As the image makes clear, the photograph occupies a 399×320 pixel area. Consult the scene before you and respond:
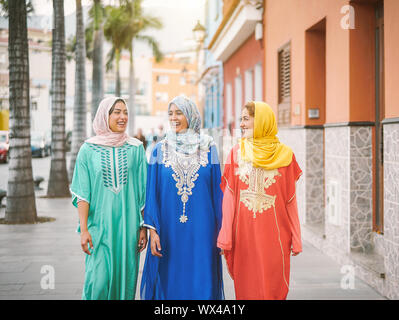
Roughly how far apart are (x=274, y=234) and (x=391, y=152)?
1.75 m

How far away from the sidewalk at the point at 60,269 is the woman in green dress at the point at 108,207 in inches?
54.9

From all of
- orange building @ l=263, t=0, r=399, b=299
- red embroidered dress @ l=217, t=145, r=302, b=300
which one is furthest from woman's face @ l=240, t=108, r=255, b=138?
orange building @ l=263, t=0, r=399, b=299

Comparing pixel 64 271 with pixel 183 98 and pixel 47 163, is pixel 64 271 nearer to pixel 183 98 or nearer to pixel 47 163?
pixel 183 98

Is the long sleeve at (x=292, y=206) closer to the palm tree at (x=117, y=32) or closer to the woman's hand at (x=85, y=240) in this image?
the woman's hand at (x=85, y=240)

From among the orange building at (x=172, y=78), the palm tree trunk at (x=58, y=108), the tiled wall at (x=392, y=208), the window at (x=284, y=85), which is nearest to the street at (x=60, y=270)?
the tiled wall at (x=392, y=208)

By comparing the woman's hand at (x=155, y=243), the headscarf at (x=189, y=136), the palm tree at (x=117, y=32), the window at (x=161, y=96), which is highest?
the palm tree at (x=117, y=32)

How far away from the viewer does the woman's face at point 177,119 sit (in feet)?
12.4

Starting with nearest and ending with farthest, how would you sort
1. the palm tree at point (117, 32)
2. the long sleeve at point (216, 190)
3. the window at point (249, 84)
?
1. the long sleeve at point (216, 190)
2. the window at point (249, 84)
3. the palm tree at point (117, 32)

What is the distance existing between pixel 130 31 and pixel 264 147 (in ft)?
104

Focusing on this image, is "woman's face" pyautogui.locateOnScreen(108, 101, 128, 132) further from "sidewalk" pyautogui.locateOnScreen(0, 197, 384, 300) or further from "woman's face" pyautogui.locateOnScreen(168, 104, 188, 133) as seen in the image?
"sidewalk" pyautogui.locateOnScreen(0, 197, 384, 300)

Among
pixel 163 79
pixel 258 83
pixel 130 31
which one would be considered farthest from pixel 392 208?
pixel 163 79

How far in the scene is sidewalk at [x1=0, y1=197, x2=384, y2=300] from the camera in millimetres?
5055

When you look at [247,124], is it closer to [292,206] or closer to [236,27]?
[292,206]

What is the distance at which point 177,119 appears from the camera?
3777 mm
